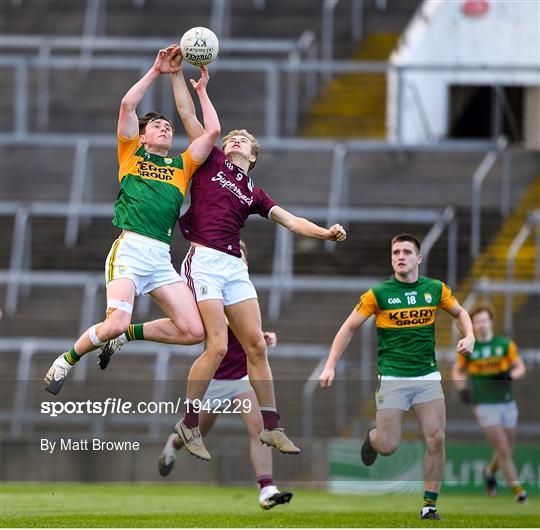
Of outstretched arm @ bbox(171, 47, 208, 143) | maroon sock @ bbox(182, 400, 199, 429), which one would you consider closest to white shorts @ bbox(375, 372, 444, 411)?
maroon sock @ bbox(182, 400, 199, 429)

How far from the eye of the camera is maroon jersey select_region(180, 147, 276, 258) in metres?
14.3

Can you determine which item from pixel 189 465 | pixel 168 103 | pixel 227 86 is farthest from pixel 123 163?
pixel 227 86

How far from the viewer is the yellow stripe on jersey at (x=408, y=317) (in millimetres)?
15211

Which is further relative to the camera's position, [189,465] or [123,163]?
[189,465]

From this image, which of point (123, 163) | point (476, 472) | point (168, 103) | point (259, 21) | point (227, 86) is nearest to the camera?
point (123, 163)

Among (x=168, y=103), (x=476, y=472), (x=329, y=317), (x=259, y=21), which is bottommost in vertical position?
(x=476, y=472)

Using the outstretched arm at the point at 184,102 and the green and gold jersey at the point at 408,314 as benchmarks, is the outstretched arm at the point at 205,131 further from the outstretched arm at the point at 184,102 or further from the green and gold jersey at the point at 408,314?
the green and gold jersey at the point at 408,314

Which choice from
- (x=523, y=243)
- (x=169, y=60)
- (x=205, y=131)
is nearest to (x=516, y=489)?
(x=523, y=243)

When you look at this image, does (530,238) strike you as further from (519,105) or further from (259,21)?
(259,21)

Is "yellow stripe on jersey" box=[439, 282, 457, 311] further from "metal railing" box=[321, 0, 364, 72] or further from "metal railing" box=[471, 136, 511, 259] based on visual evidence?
"metal railing" box=[321, 0, 364, 72]

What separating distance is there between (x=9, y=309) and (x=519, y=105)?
32.1ft

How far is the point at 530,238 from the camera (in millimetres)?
24812

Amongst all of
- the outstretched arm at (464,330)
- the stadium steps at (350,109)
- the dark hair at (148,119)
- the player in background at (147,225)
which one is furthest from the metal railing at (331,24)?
the player in background at (147,225)

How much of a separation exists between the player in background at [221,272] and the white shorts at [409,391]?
1.31 metres
